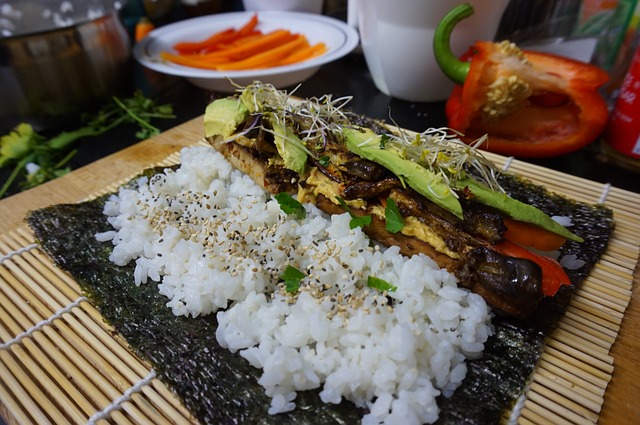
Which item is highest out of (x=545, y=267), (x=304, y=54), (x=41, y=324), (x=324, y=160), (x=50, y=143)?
(x=324, y=160)

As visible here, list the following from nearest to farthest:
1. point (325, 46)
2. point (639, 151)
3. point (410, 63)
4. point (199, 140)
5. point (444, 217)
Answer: point (444, 217) < point (639, 151) < point (199, 140) < point (410, 63) < point (325, 46)

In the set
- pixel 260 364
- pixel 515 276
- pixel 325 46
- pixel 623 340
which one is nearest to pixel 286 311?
pixel 260 364

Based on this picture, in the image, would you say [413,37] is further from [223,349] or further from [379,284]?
[223,349]

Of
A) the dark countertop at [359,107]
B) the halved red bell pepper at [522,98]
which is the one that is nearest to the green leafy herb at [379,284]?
the dark countertop at [359,107]

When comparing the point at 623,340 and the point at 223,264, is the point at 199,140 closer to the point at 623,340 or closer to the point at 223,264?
the point at 223,264

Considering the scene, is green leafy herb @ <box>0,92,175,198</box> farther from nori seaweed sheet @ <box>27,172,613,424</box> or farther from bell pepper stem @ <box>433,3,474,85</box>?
bell pepper stem @ <box>433,3,474,85</box>

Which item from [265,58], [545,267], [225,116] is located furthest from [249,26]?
[545,267]
